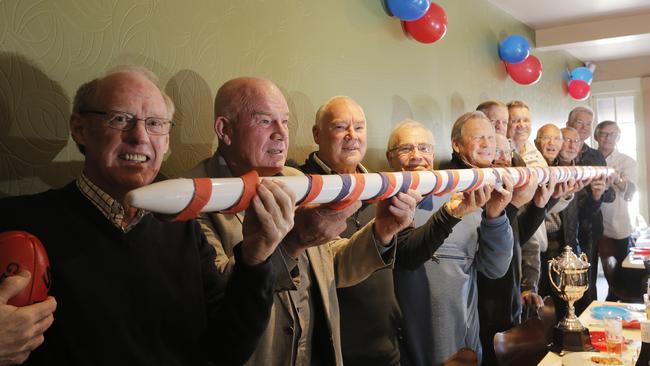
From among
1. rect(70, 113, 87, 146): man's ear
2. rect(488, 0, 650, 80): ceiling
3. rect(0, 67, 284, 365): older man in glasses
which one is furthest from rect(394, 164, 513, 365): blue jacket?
rect(488, 0, 650, 80): ceiling

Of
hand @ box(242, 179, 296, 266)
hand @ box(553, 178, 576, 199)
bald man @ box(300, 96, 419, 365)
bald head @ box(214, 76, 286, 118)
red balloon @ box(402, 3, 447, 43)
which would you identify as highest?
red balloon @ box(402, 3, 447, 43)

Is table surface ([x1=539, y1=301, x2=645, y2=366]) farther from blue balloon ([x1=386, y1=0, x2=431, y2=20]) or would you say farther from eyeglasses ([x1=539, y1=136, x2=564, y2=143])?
blue balloon ([x1=386, y1=0, x2=431, y2=20])

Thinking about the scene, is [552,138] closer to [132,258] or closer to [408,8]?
[408,8]

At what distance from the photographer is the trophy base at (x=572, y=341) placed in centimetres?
177

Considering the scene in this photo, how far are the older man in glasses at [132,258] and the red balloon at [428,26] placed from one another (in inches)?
84.1

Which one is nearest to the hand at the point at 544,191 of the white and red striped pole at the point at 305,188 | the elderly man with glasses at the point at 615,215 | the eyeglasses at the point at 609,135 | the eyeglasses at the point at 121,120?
the white and red striped pole at the point at 305,188

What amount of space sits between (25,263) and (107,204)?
0.23 m

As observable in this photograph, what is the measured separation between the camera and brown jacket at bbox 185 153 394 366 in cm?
121

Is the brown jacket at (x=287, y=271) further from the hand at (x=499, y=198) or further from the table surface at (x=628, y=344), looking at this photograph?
the table surface at (x=628, y=344)

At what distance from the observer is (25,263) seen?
2.63 ft

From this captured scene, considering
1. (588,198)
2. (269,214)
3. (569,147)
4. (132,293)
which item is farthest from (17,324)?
(588,198)

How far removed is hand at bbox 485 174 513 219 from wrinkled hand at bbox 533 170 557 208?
1.32 feet

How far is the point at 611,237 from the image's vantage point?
167 inches

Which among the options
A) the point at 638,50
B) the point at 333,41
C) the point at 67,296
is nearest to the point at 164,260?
the point at 67,296
